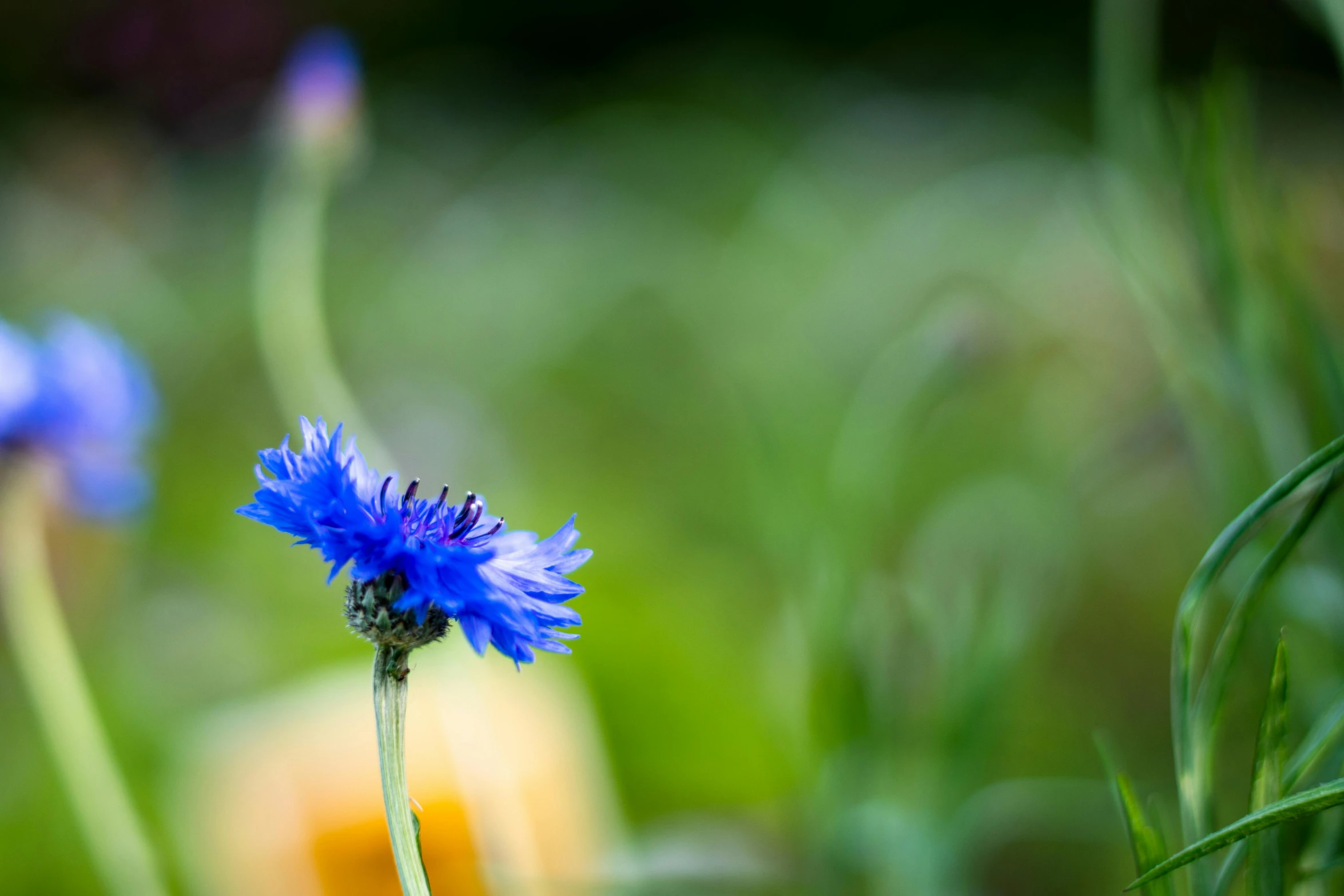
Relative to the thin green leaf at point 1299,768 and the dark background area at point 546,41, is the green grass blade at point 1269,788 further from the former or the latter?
the dark background area at point 546,41

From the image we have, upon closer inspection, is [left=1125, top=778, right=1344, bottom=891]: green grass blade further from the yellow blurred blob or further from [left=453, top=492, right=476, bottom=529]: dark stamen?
the yellow blurred blob

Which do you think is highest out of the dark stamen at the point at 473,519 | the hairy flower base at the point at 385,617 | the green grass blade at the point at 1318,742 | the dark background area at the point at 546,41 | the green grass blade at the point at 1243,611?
the dark background area at the point at 546,41

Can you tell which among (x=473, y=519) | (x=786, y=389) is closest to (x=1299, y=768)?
(x=473, y=519)

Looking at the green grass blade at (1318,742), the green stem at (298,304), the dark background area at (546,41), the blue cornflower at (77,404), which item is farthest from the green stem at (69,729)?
the dark background area at (546,41)

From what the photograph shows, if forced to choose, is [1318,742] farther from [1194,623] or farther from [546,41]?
[546,41]

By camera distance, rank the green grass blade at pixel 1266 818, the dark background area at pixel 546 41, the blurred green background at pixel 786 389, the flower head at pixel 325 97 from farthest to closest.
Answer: the dark background area at pixel 546 41, the flower head at pixel 325 97, the blurred green background at pixel 786 389, the green grass blade at pixel 1266 818

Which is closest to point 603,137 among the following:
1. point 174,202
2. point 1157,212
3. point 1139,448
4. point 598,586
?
point 174,202

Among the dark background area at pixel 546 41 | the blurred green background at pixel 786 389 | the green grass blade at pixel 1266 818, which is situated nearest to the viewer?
the green grass blade at pixel 1266 818
